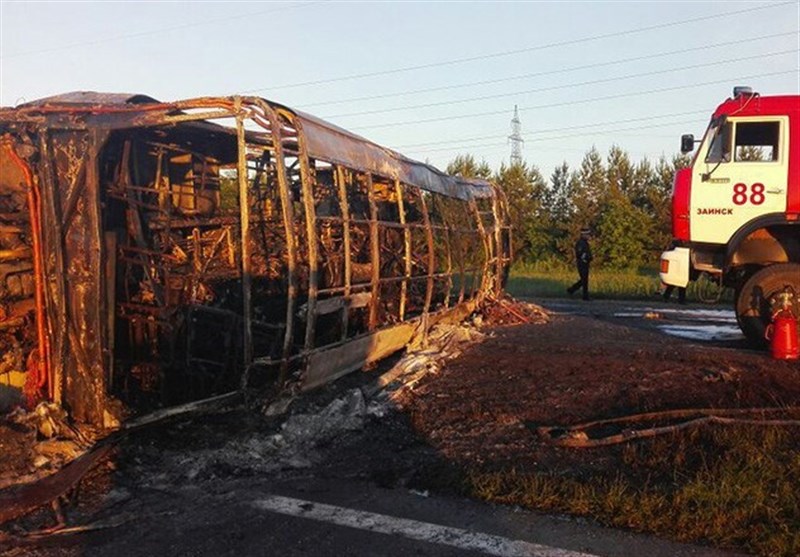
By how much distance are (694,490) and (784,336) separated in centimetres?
528

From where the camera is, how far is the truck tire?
388 inches

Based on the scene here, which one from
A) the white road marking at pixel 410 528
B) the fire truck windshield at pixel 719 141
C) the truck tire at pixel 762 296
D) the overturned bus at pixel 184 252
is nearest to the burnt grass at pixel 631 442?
the truck tire at pixel 762 296

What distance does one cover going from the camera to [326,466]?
19.6ft

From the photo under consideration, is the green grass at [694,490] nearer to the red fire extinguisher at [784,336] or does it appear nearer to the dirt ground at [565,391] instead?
the dirt ground at [565,391]

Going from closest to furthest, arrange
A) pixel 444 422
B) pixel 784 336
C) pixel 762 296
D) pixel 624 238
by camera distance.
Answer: pixel 444 422 < pixel 784 336 < pixel 762 296 < pixel 624 238

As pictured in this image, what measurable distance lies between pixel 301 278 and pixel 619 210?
28.9 meters

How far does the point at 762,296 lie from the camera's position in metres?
10.0

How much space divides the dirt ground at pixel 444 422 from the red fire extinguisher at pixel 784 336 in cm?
30

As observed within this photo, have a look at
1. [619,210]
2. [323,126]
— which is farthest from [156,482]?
[619,210]

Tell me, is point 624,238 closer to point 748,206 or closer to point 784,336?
point 748,206

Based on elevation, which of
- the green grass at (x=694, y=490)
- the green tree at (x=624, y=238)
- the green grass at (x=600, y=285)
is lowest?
the green grass at (x=694, y=490)

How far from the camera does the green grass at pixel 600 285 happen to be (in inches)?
799

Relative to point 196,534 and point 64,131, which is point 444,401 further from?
point 64,131

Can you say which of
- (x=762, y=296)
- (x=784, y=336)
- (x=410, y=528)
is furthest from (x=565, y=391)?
(x=762, y=296)
